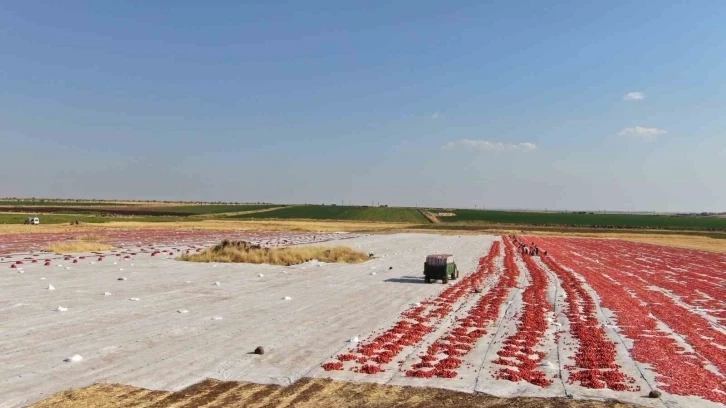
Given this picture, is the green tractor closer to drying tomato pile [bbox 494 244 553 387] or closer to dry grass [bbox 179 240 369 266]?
drying tomato pile [bbox 494 244 553 387]

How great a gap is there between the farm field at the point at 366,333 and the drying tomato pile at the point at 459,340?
0.17 ft

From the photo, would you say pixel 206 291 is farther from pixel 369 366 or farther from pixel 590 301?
pixel 590 301

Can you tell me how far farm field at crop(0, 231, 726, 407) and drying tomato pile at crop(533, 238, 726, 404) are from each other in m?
0.08

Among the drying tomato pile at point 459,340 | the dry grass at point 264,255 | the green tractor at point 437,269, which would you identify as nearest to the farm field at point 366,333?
the drying tomato pile at point 459,340

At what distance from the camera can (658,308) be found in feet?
72.8

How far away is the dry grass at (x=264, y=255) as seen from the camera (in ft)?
125

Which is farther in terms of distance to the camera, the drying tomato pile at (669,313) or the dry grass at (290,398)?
the drying tomato pile at (669,313)

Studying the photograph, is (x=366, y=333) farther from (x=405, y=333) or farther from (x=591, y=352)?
(x=591, y=352)

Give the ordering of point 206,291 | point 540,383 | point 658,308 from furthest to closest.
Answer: point 206,291, point 658,308, point 540,383

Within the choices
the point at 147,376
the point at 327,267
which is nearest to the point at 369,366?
the point at 147,376

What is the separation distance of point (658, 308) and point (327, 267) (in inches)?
789

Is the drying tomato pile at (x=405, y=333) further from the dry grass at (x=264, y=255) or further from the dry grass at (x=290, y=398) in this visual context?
the dry grass at (x=264, y=255)

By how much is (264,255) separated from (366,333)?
919 inches

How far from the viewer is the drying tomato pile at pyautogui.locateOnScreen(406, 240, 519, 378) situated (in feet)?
39.6
